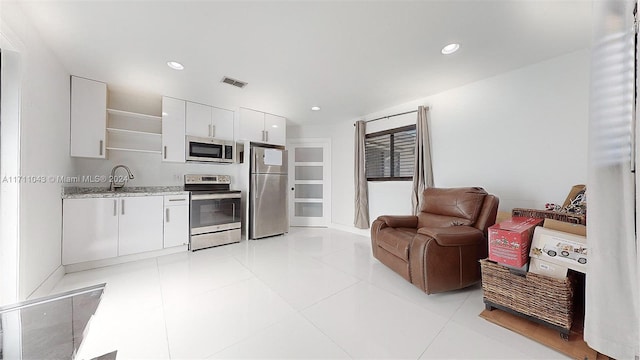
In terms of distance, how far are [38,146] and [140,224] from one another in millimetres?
1284

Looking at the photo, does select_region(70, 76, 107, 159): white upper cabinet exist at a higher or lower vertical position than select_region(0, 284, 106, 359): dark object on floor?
higher

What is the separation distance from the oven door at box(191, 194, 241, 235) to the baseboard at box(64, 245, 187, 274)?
1.09 ft

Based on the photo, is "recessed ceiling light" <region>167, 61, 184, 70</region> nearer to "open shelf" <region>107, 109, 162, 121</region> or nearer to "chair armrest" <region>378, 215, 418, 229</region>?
"open shelf" <region>107, 109, 162, 121</region>

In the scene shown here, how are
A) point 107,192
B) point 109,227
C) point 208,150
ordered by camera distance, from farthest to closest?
point 208,150 < point 107,192 < point 109,227

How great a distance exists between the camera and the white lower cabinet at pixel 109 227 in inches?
94.5

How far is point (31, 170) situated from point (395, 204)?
4.12 meters

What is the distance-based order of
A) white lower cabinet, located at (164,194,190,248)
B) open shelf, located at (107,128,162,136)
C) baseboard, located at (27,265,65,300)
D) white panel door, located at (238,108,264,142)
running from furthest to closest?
white panel door, located at (238,108,264,142), white lower cabinet, located at (164,194,190,248), open shelf, located at (107,128,162,136), baseboard, located at (27,265,65,300)

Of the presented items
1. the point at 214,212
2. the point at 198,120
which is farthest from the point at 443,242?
the point at 198,120

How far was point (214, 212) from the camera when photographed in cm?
340

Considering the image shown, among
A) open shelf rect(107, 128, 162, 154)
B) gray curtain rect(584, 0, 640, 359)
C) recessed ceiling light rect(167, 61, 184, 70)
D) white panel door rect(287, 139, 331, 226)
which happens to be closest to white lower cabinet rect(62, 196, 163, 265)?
open shelf rect(107, 128, 162, 154)

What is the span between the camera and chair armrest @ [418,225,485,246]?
184cm

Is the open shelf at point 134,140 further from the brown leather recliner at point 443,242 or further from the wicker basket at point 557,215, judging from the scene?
the wicker basket at point 557,215

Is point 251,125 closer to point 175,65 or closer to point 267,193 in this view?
point 267,193

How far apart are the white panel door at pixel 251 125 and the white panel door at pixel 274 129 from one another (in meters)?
0.10
